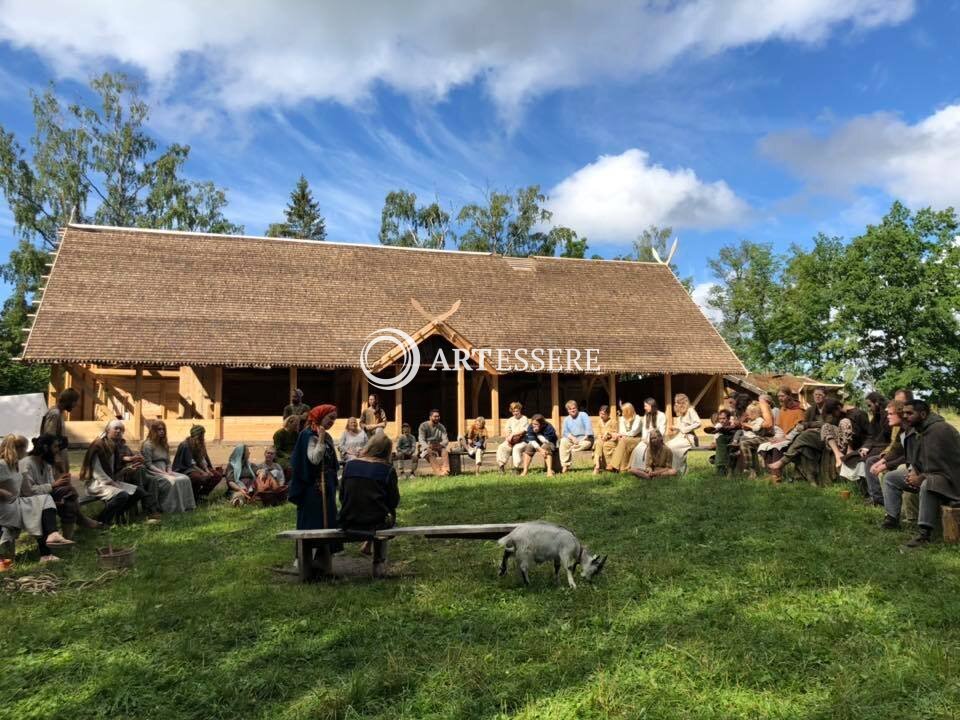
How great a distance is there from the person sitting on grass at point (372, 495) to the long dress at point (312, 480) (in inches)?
18.9

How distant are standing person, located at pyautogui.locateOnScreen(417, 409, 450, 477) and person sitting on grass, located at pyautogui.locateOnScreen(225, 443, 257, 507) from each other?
11.6ft

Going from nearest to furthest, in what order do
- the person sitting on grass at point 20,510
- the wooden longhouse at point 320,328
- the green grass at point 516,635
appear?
the green grass at point 516,635
the person sitting on grass at point 20,510
the wooden longhouse at point 320,328

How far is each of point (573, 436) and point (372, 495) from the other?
295 inches

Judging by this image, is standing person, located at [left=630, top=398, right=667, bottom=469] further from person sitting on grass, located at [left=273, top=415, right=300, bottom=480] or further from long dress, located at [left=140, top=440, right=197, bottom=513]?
long dress, located at [left=140, top=440, right=197, bottom=513]

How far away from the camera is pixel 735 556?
20.3 feet

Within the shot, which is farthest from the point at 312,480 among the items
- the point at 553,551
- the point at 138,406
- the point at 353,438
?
the point at 138,406

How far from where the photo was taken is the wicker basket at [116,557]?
6.29 meters

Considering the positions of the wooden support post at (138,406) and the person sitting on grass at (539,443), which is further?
the wooden support post at (138,406)

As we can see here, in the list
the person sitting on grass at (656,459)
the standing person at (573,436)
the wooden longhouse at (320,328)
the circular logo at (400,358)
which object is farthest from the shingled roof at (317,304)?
the person sitting on grass at (656,459)

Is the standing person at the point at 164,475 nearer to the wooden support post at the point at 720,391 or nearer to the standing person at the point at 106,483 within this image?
the standing person at the point at 106,483

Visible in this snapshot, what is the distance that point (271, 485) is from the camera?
32.0 ft

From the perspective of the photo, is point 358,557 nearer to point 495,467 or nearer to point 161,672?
point 161,672

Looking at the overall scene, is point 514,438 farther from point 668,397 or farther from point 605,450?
point 668,397

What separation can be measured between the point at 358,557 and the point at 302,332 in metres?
12.7
